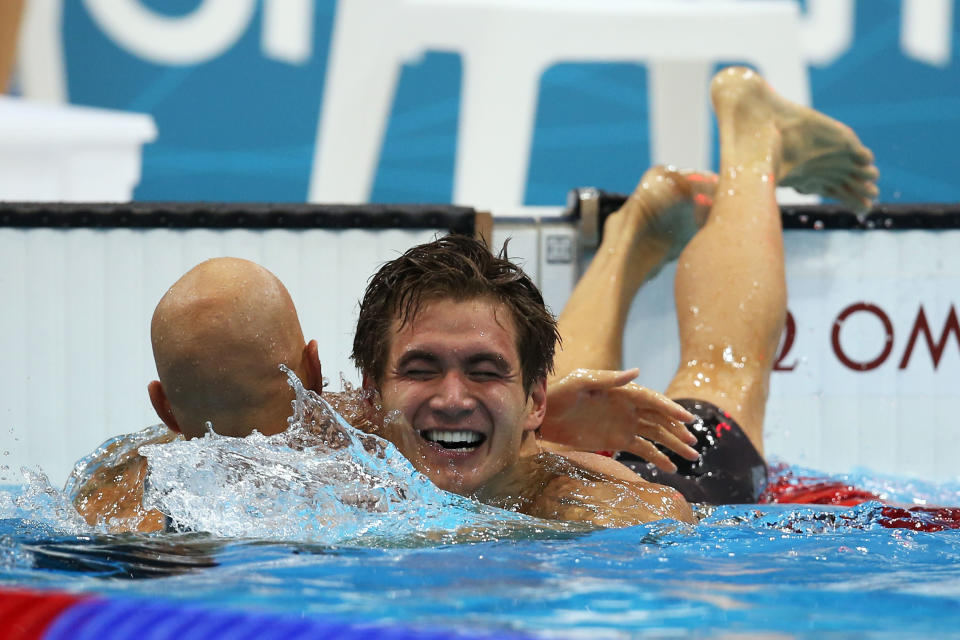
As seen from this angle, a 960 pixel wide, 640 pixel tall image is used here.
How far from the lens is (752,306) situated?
2.48 metres

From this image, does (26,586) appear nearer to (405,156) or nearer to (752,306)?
(752,306)

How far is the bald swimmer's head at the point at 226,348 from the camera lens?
1545mm

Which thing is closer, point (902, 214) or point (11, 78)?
point (902, 214)

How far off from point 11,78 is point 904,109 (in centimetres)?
371

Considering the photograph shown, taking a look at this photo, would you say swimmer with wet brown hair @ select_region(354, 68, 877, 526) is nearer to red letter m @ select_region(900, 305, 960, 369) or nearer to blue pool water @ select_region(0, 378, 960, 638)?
blue pool water @ select_region(0, 378, 960, 638)

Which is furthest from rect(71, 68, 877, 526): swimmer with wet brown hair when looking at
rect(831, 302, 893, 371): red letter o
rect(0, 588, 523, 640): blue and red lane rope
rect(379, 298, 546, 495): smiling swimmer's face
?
rect(0, 588, 523, 640): blue and red lane rope

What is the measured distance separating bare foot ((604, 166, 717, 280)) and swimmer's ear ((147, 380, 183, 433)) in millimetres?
1394

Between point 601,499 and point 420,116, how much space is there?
128 inches

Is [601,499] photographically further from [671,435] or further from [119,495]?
[119,495]

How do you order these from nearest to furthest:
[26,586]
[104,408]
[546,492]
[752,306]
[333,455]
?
[26,586] < [333,455] < [546,492] < [752,306] < [104,408]

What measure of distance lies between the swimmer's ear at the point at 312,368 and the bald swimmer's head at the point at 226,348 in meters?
0.04

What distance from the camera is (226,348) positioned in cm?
154

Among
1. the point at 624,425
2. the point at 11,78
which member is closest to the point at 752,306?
the point at 624,425

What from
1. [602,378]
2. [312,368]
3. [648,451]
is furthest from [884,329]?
[312,368]
